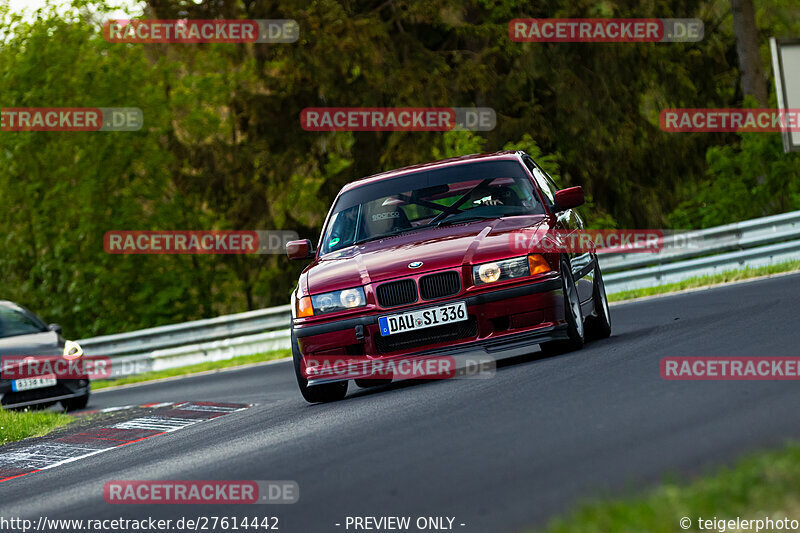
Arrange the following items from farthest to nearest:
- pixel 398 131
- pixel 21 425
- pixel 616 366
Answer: pixel 398 131
pixel 21 425
pixel 616 366

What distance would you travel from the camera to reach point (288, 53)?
31.7m

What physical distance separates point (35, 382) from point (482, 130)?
17258mm

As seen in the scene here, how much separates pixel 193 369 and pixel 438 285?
43.1 feet

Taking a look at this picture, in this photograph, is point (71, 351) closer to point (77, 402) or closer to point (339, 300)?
point (77, 402)

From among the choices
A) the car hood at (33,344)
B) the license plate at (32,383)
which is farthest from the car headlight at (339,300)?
the car hood at (33,344)

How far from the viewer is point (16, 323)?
57.7ft

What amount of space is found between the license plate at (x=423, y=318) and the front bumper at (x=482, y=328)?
4 centimetres

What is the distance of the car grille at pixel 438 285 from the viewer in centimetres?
924

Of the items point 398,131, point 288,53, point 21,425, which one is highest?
point 288,53

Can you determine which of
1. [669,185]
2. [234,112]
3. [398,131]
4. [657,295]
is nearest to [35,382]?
[657,295]

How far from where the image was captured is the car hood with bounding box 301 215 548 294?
9.27 meters

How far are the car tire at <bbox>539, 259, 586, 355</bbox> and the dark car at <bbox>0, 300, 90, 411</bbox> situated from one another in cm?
806

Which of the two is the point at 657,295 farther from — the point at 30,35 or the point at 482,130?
the point at 30,35

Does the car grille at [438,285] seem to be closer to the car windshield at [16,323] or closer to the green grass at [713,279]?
the green grass at [713,279]
